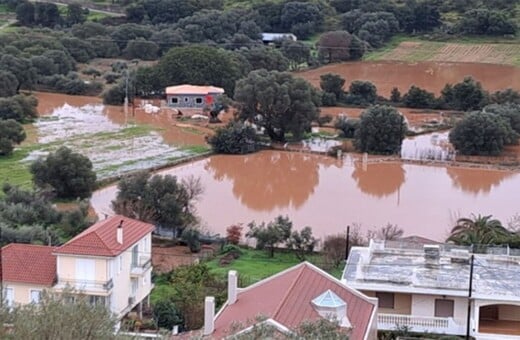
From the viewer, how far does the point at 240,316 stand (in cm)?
1198

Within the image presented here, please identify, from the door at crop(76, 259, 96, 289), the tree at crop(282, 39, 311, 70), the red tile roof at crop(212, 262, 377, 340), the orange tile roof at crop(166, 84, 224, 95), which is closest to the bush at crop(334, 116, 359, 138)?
the orange tile roof at crop(166, 84, 224, 95)

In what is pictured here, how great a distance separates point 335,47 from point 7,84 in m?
19.9

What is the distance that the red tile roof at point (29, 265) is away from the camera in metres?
14.7

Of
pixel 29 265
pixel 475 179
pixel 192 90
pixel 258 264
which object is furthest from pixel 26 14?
pixel 29 265

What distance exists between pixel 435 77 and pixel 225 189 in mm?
25169

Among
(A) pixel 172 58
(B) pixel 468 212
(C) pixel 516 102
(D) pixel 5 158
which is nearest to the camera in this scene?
(B) pixel 468 212

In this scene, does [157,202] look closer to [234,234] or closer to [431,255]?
[234,234]

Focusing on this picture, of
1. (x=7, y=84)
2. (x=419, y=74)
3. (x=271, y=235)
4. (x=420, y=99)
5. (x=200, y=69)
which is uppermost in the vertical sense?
(x=200, y=69)

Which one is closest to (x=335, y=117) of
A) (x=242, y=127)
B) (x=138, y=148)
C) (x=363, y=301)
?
(x=242, y=127)

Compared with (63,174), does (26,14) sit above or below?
above

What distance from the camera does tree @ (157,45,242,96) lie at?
41.7m

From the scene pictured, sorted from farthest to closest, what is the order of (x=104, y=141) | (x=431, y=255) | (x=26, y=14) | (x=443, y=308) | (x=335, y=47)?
(x=26, y=14), (x=335, y=47), (x=104, y=141), (x=431, y=255), (x=443, y=308)

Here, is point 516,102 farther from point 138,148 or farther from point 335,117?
point 138,148

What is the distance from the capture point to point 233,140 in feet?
104
